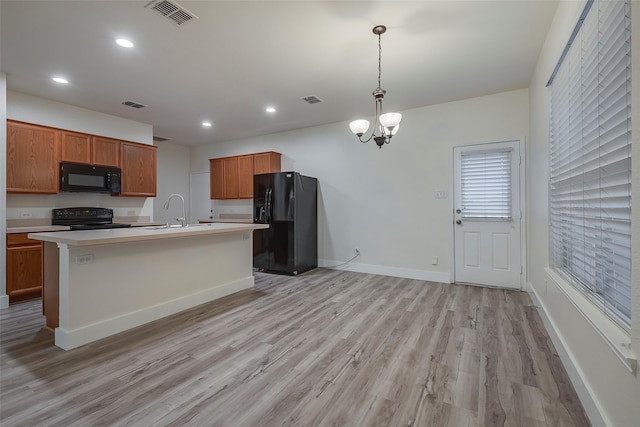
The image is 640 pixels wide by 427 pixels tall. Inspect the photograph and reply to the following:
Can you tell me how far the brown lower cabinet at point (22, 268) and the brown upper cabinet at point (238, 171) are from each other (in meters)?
3.16

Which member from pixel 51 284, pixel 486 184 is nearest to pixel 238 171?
pixel 51 284

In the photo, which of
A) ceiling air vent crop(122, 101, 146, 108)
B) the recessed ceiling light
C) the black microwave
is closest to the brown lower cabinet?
the black microwave

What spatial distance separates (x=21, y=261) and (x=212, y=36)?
3518 millimetres

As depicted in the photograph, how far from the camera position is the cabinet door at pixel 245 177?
230 inches

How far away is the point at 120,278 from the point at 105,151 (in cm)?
298

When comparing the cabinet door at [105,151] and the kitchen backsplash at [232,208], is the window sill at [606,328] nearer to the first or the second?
the kitchen backsplash at [232,208]

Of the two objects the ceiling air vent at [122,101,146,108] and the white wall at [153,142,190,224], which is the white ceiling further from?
the white wall at [153,142,190,224]

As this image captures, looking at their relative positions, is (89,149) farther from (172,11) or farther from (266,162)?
(172,11)

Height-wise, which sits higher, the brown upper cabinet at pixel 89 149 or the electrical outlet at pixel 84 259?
the brown upper cabinet at pixel 89 149

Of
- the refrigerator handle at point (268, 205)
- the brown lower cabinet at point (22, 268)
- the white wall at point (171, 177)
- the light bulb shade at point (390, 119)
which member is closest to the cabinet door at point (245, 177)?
the refrigerator handle at point (268, 205)

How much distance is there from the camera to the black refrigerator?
470cm

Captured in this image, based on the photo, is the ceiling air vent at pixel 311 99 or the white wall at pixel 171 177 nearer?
the ceiling air vent at pixel 311 99

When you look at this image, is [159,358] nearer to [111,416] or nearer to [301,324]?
[111,416]

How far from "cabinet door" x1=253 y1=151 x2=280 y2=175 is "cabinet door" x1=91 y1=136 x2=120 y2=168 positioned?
2297mm
